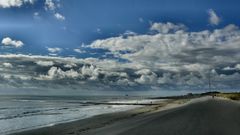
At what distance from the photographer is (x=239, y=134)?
72.0 feet

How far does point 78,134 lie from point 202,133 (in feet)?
36.6

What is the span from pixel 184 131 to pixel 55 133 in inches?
553

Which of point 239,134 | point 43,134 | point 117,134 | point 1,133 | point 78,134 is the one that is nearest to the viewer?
point 239,134

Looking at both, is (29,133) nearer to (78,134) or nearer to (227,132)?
(78,134)

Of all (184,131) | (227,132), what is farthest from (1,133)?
(227,132)

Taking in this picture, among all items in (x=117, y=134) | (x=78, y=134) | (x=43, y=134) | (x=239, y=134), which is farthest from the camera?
(x=43, y=134)

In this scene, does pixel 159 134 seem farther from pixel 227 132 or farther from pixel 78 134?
pixel 78 134

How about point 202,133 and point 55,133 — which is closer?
point 202,133

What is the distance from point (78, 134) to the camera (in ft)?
92.6

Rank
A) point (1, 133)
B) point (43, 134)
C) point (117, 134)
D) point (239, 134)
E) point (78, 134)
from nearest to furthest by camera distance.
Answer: point (239, 134) < point (117, 134) < point (78, 134) < point (43, 134) < point (1, 133)

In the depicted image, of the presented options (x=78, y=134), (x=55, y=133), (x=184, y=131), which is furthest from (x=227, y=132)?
(x=55, y=133)

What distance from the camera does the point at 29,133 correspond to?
108 feet

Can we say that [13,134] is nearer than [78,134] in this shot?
No

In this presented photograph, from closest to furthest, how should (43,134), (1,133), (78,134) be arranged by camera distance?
(78,134), (43,134), (1,133)
